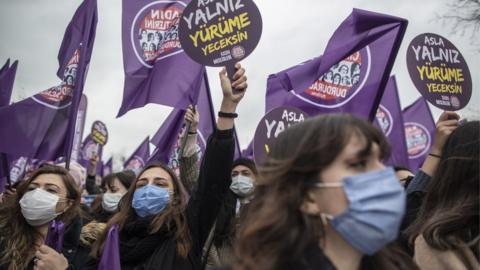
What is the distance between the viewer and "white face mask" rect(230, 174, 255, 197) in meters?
4.81

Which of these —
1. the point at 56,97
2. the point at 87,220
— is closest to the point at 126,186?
the point at 87,220

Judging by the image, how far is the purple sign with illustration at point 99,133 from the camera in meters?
9.87

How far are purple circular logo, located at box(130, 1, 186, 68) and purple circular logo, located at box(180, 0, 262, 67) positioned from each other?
1833mm

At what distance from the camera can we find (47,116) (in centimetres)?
525

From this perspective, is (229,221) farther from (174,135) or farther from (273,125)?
(174,135)

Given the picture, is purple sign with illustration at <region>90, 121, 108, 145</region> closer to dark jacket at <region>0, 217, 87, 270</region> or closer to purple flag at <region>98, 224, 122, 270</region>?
dark jacket at <region>0, 217, 87, 270</region>

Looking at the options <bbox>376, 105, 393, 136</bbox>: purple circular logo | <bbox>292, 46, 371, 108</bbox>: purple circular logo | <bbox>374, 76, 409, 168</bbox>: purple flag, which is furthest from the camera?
<bbox>376, 105, 393, 136</bbox>: purple circular logo

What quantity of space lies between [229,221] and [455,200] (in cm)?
206

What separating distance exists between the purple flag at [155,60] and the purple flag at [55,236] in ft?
5.49

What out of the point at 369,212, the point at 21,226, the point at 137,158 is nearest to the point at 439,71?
the point at 369,212

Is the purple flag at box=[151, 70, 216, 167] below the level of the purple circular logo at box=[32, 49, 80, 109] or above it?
below

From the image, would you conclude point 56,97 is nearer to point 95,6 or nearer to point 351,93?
point 95,6

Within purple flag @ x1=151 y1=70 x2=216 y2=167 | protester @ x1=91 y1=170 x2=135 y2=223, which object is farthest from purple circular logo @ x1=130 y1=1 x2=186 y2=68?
protester @ x1=91 y1=170 x2=135 y2=223

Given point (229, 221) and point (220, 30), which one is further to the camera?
point (229, 221)
